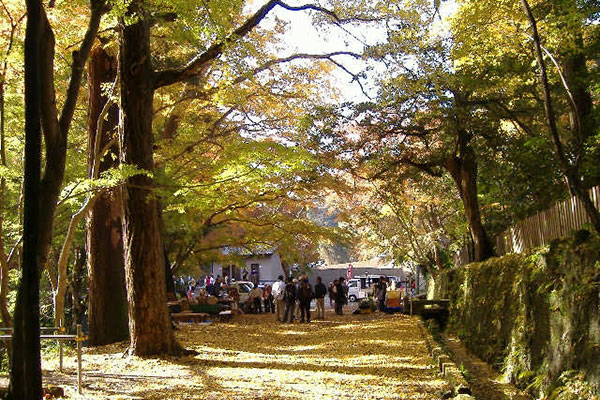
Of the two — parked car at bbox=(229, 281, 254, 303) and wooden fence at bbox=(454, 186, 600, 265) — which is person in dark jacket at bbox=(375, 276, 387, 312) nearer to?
parked car at bbox=(229, 281, 254, 303)

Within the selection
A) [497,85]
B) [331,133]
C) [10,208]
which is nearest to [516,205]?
[497,85]

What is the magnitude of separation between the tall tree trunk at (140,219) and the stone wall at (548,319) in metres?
5.82

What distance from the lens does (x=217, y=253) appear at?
27.3 m

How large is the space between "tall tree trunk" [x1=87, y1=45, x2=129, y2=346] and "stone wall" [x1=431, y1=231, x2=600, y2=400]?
315 inches

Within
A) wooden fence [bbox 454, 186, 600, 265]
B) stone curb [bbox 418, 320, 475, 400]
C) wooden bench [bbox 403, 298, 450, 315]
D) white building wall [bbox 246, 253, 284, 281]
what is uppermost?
white building wall [bbox 246, 253, 284, 281]

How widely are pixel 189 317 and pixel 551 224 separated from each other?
1319 cm

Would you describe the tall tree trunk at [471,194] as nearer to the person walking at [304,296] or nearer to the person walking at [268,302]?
the person walking at [304,296]

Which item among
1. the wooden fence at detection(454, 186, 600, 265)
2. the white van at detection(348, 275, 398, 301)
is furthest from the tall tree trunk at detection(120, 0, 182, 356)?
the white van at detection(348, 275, 398, 301)

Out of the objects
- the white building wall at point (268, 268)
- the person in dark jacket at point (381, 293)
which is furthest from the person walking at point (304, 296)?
the white building wall at point (268, 268)

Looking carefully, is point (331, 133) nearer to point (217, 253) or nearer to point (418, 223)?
point (217, 253)

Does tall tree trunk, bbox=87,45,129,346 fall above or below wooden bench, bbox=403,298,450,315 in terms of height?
above

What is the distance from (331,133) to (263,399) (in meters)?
13.4

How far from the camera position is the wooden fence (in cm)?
894

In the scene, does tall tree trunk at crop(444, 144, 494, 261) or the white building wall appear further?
the white building wall
